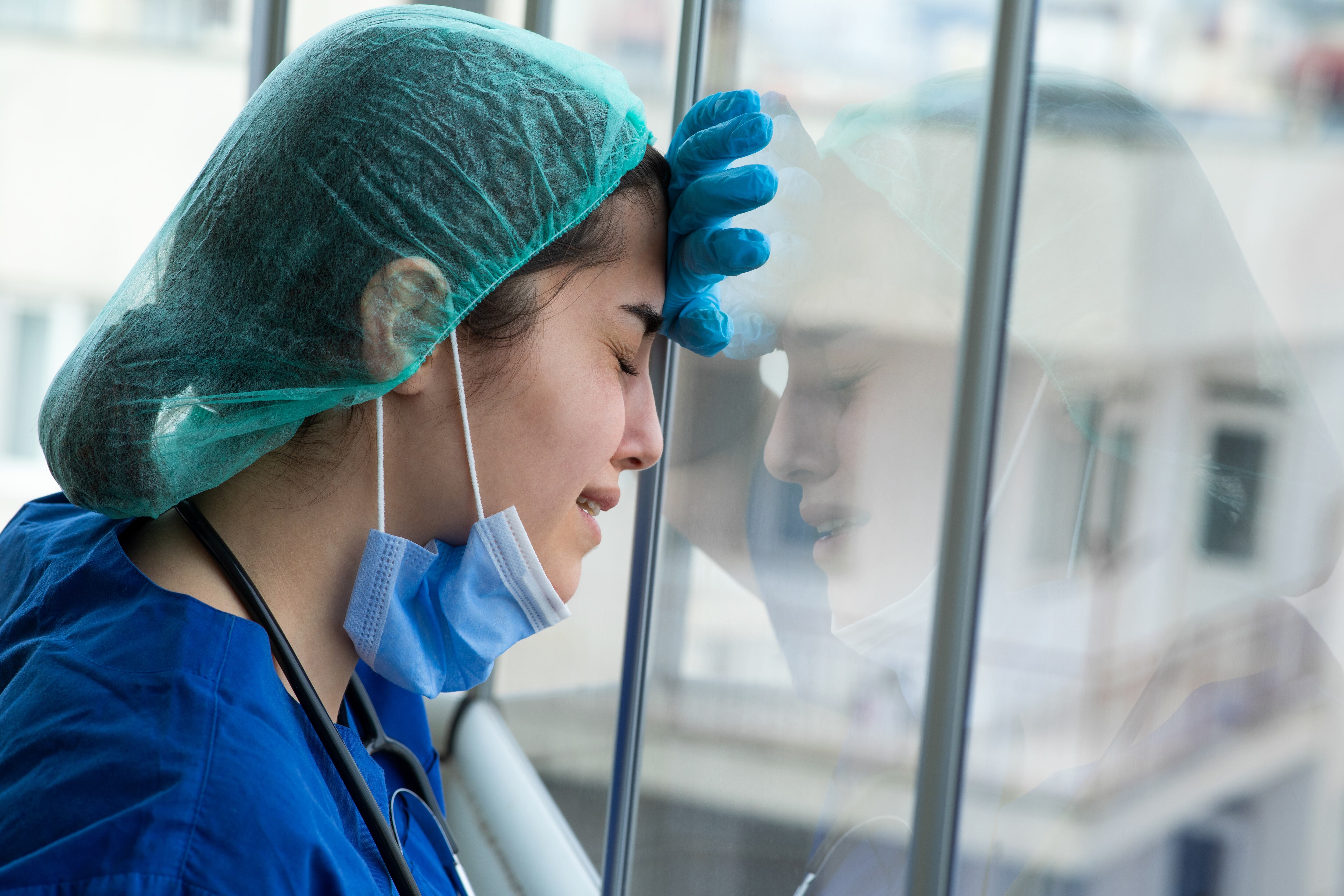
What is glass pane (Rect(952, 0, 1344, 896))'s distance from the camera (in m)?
0.72

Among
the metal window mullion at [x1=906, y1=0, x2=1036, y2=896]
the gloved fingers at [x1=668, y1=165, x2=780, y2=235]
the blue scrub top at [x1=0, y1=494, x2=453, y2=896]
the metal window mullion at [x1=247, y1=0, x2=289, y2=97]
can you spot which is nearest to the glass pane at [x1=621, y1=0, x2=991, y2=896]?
the metal window mullion at [x1=906, y1=0, x2=1036, y2=896]

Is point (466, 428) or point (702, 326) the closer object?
point (466, 428)

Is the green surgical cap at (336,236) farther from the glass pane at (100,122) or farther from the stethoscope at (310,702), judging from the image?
the glass pane at (100,122)

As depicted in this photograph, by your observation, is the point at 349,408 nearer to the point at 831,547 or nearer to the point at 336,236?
the point at 336,236

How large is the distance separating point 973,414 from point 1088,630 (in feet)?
0.70

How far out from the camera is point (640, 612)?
145 centimetres

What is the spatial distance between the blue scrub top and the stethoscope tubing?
0.01m

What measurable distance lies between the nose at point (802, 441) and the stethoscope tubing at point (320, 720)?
60cm

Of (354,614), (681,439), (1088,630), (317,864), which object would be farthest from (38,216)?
(1088,630)

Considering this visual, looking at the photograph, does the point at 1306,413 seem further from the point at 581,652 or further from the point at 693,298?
the point at 581,652

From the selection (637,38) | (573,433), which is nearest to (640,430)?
(573,433)

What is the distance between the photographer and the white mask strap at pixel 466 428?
87 cm

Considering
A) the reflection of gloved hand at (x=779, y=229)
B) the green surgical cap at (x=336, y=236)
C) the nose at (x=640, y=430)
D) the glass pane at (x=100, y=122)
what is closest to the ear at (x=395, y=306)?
the green surgical cap at (x=336, y=236)

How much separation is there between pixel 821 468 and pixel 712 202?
0.37m
